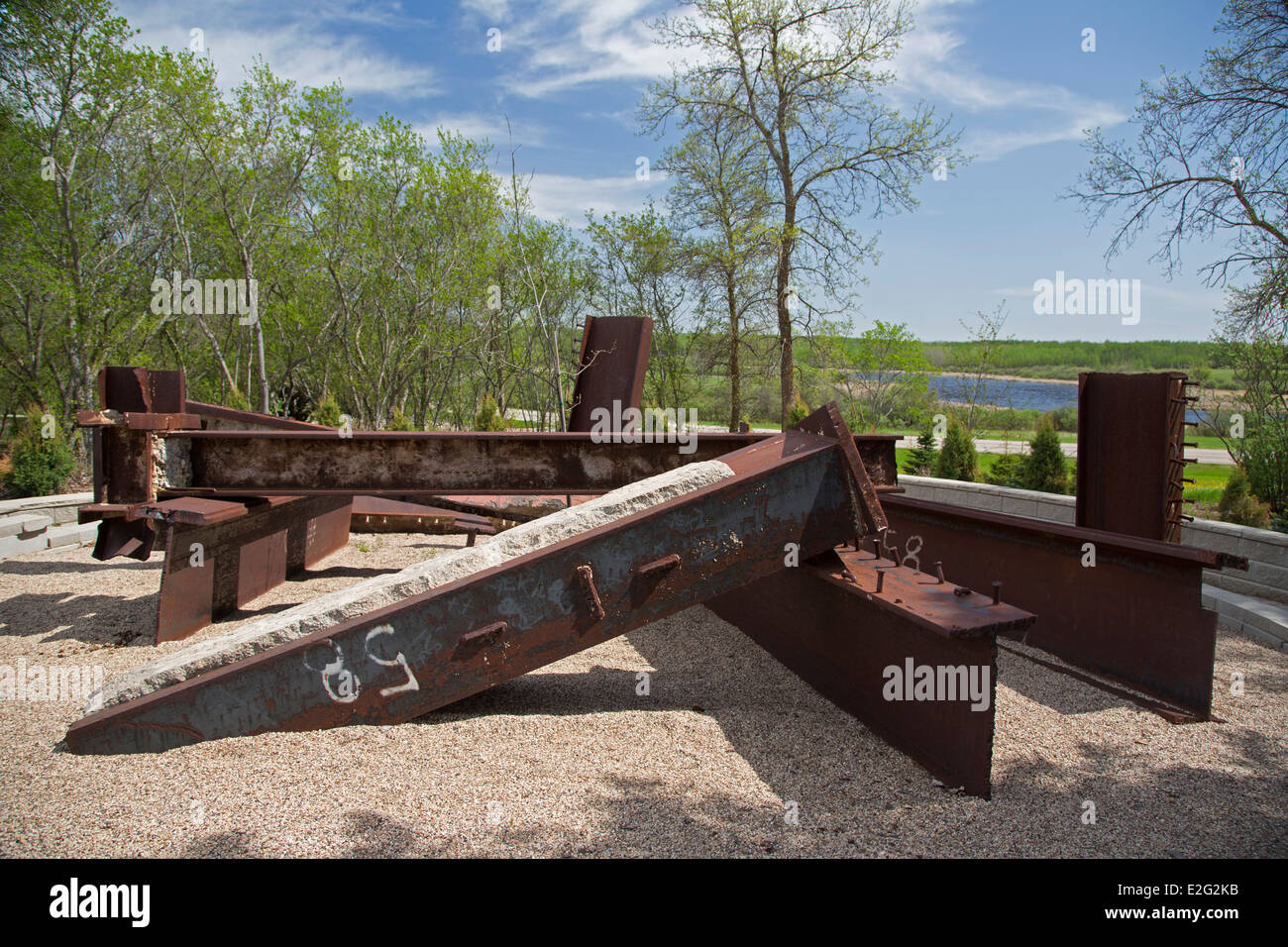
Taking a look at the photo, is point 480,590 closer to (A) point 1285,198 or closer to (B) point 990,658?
(B) point 990,658

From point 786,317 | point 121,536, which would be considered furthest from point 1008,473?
point 121,536

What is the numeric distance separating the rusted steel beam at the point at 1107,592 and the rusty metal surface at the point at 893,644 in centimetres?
81

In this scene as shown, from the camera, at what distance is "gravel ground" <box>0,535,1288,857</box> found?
8.91 feet

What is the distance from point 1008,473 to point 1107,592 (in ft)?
27.3

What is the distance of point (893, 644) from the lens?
3.63 m

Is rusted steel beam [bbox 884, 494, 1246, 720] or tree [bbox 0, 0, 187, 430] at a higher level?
tree [bbox 0, 0, 187, 430]

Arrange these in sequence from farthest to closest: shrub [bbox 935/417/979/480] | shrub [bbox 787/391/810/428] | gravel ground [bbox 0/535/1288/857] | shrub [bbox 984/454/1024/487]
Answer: shrub [bbox 787/391/810/428] → shrub [bbox 935/417/979/480] → shrub [bbox 984/454/1024/487] → gravel ground [bbox 0/535/1288/857]

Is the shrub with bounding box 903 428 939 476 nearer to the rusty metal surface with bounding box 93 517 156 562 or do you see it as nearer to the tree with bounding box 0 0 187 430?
the rusty metal surface with bounding box 93 517 156 562

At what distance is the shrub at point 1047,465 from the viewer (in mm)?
10727

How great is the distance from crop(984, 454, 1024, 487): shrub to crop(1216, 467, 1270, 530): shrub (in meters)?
2.58

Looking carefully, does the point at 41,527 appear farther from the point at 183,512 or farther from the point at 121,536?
the point at 183,512
